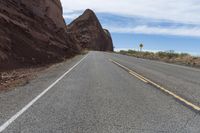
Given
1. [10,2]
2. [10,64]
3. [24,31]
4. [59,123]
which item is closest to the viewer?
[59,123]

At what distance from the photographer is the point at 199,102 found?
397 inches

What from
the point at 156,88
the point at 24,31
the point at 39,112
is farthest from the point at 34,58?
the point at 39,112

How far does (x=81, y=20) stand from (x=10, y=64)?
157164 millimetres

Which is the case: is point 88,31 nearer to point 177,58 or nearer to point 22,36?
point 177,58

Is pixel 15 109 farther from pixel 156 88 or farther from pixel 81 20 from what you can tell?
pixel 81 20

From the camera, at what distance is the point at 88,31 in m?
169

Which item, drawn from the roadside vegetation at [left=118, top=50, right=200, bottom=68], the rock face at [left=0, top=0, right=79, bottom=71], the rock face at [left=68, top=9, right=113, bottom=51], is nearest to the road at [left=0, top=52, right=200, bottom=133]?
the rock face at [left=0, top=0, right=79, bottom=71]

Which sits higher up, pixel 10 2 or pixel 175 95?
pixel 10 2

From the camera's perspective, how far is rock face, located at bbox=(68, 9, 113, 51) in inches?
6531

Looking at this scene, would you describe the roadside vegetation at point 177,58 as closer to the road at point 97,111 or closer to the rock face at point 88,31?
the road at point 97,111

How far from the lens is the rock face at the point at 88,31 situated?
16588 cm

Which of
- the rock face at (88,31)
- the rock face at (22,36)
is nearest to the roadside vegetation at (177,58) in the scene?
the rock face at (22,36)

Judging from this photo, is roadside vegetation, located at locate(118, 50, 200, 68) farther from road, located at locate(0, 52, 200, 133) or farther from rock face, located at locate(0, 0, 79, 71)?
road, located at locate(0, 52, 200, 133)

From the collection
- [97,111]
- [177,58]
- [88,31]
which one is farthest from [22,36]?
[88,31]
